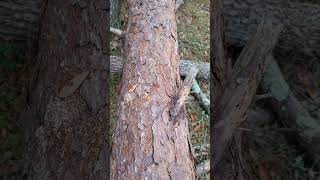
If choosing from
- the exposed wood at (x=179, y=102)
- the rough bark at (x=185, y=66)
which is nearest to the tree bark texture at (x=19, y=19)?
the rough bark at (x=185, y=66)

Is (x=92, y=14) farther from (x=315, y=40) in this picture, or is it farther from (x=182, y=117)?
(x=315, y=40)

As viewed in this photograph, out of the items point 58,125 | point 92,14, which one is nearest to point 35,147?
point 58,125

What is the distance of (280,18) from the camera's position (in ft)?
8.82

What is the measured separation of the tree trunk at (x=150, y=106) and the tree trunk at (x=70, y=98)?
0.14 metres

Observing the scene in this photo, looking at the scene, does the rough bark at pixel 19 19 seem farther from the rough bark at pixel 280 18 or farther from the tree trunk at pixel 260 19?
the rough bark at pixel 280 18

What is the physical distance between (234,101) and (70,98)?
0.83 meters

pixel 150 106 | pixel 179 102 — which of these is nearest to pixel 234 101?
pixel 179 102

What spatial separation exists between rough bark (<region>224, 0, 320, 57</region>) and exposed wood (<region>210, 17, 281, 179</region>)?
19.5 inches

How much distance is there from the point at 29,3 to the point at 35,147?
3.12 feet

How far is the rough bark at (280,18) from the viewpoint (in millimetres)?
2688

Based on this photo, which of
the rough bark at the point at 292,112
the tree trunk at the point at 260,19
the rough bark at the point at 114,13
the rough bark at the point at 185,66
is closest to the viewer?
the rough bark at the point at 292,112

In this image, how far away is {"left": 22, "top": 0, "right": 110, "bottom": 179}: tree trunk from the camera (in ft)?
6.42

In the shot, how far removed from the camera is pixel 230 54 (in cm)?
279

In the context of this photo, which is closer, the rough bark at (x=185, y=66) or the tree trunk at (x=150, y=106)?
the tree trunk at (x=150, y=106)
